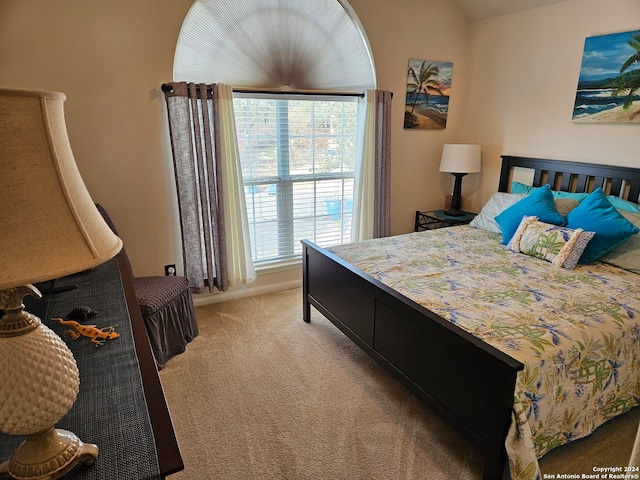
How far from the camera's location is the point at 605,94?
301cm

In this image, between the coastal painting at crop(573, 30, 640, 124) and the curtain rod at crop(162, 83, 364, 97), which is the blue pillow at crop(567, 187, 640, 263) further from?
the curtain rod at crop(162, 83, 364, 97)

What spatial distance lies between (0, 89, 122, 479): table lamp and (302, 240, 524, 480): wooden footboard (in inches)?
54.9

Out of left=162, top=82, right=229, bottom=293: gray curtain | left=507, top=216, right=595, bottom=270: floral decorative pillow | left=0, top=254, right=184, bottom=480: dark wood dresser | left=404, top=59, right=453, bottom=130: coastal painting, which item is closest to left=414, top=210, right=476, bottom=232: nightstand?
left=404, top=59, right=453, bottom=130: coastal painting

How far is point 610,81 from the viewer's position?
2.96 metres

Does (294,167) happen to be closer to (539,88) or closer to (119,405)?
(539,88)

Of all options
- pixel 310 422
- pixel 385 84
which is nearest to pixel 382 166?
pixel 385 84

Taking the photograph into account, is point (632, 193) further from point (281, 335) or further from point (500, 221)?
point (281, 335)

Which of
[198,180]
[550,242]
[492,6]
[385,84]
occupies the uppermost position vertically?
[492,6]

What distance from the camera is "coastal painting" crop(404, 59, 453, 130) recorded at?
3880 millimetres

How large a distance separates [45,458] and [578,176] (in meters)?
3.65

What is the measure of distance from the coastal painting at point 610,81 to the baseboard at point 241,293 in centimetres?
279

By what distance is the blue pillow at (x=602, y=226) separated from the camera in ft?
8.38

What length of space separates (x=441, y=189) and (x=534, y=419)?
3081 millimetres

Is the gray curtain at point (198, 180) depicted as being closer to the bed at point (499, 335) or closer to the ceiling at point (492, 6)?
the bed at point (499, 335)
